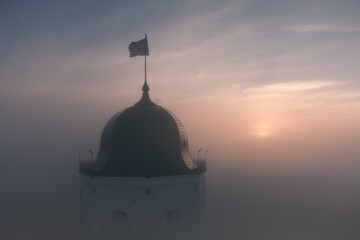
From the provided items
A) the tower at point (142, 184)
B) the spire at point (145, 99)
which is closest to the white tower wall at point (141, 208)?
the tower at point (142, 184)

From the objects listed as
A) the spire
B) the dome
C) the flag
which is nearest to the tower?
the dome

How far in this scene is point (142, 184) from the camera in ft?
39.3

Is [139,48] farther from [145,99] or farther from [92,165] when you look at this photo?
[92,165]

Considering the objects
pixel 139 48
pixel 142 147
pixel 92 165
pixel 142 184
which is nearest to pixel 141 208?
pixel 142 184

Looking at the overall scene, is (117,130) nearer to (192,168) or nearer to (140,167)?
(140,167)

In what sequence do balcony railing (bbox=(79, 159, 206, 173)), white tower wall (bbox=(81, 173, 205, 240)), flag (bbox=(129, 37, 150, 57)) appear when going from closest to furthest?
white tower wall (bbox=(81, 173, 205, 240)) < balcony railing (bbox=(79, 159, 206, 173)) < flag (bbox=(129, 37, 150, 57))

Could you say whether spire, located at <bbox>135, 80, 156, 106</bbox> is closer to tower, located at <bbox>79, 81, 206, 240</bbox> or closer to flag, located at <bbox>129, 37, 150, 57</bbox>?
tower, located at <bbox>79, 81, 206, 240</bbox>

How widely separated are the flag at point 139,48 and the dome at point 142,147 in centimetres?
272

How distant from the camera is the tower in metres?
11.9

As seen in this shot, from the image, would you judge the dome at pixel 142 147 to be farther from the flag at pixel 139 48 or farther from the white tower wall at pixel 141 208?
the flag at pixel 139 48

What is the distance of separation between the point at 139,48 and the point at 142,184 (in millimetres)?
6082

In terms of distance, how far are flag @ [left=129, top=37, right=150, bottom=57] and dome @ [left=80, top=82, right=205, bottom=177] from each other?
2716mm

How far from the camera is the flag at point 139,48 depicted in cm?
1479

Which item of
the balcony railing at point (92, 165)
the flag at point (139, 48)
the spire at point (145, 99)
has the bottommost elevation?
the balcony railing at point (92, 165)
